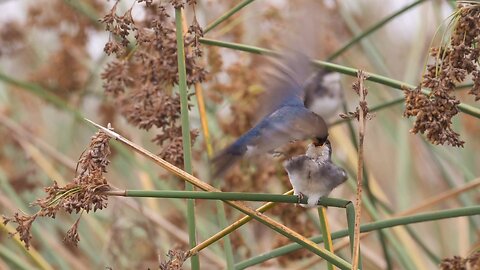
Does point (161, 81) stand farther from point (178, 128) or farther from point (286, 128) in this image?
point (286, 128)

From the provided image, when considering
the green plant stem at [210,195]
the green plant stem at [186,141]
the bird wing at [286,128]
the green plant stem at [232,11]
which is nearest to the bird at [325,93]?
the green plant stem at [232,11]

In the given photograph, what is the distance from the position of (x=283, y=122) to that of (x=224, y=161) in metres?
0.12

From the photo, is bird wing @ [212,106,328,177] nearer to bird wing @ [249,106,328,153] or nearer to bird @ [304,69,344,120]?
bird wing @ [249,106,328,153]

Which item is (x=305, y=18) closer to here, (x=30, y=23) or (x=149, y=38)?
(x=149, y=38)

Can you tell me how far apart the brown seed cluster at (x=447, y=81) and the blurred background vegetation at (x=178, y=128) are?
37 centimetres

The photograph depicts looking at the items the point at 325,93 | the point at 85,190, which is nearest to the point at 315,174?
the point at 85,190

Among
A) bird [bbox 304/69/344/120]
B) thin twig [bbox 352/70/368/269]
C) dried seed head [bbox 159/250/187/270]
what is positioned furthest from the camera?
bird [bbox 304/69/344/120]

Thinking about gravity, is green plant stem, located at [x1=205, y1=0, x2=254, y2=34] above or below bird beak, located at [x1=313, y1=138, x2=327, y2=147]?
above

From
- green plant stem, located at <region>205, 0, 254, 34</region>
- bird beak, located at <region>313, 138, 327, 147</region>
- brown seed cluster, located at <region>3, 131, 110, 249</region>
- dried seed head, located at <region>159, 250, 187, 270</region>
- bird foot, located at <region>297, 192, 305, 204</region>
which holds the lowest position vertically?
dried seed head, located at <region>159, 250, 187, 270</region>

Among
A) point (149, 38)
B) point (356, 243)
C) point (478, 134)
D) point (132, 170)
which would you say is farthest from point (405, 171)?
point (356, 243)

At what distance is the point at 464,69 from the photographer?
1088mm

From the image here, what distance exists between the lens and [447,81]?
1068mm

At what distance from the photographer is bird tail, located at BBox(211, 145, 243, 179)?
1223mm

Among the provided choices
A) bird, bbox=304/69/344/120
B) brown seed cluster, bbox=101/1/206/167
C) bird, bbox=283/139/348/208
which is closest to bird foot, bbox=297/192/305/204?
bird, bbox=283/139/348/208
